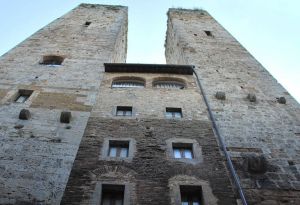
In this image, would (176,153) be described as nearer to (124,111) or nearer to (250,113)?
(124,111)

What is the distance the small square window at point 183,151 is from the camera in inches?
360

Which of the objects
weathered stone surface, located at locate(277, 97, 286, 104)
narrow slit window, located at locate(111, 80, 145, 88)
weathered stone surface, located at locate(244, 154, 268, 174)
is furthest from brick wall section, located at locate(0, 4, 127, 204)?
weathered stone surface, located at locate(277, 97, 286, 104)

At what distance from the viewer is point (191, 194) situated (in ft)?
26.2

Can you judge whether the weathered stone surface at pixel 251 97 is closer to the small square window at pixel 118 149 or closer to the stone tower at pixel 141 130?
the stone tower at pixel 141 130

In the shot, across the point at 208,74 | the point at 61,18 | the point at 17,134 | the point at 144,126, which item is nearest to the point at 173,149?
the point at 144,126

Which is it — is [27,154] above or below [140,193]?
above

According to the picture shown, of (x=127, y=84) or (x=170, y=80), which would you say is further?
(x=170, y=80)

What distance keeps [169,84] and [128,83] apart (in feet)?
5.26

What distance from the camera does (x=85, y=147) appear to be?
30.0 ft

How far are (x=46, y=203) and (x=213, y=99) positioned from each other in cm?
678

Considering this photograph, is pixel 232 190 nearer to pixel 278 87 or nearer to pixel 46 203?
pixel 46 203

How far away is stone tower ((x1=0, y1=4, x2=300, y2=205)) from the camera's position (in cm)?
785

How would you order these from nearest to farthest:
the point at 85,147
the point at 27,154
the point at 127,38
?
the point at 27,154
the point at 85,147
the point at 127,38

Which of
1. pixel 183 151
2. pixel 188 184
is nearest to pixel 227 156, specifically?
pixel 183 151
